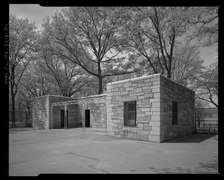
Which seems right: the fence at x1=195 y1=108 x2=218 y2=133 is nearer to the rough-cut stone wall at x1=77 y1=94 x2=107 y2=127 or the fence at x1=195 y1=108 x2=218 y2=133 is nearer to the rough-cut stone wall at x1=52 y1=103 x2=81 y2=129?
the rough-cut stone wall at x1=77 y1=94 x2=107 y2=127

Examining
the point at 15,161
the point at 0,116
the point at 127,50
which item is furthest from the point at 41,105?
the point at 0,116

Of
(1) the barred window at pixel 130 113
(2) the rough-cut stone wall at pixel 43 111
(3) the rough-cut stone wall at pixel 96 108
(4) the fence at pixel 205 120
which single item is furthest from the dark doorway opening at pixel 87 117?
(4) the fence at pixel 205 120

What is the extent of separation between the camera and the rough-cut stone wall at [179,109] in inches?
364

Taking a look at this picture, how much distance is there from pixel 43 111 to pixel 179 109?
15.8 meters

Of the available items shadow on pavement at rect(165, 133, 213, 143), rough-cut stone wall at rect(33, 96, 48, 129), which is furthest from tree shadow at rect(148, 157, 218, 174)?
rough-cut stone wall at rect(33, 96, 48, 129)

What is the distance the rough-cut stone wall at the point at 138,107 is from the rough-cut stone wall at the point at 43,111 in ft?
35.3

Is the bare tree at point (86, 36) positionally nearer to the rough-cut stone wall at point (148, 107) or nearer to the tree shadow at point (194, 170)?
the rough-cut stone wall at point (148, 107)

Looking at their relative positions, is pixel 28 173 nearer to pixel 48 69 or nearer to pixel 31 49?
pixel 31 49

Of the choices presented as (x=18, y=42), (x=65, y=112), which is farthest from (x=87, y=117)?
(x=18, y=42)

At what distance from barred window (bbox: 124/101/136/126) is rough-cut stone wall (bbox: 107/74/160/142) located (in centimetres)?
21

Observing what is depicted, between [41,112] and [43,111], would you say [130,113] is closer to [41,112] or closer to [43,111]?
[43,111]

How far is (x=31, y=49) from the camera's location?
2525cm

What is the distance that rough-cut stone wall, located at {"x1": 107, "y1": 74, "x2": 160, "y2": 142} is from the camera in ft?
29.9
